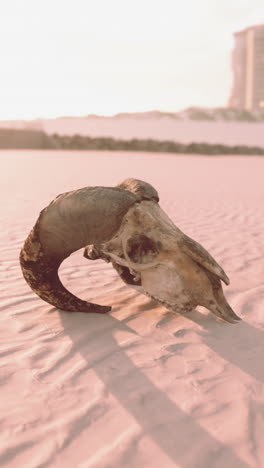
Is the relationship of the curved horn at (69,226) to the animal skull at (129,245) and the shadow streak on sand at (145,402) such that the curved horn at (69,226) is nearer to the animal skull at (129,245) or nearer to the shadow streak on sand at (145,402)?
the animal skull at (129,245)

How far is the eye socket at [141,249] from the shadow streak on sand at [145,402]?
0.58 metres

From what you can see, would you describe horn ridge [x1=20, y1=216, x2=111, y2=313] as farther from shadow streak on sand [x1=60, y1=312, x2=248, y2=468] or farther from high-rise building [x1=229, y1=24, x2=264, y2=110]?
high-rise building [x1=229, y1=24, x2=264, y2=110]

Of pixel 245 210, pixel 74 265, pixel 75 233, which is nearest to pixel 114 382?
pixel 75 233

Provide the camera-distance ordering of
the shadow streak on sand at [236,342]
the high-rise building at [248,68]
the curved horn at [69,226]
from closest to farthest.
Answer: the shadow streak on sand at [236,342] < the curved horn at [69,226] < the high-rise building at [248,68]

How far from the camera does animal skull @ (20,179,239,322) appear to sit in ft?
11.8

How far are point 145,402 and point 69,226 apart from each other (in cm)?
144

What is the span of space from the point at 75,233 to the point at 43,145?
119 ft

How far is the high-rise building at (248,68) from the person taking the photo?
89188mm

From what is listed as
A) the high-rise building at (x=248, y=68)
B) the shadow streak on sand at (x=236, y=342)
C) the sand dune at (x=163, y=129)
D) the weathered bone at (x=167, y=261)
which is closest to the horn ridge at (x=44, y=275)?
the weathered bone at (x=167, y=261)

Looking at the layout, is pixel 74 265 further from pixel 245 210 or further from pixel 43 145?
pixel 43 145

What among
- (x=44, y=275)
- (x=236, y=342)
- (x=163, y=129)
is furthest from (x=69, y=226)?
(x=163, y=129)

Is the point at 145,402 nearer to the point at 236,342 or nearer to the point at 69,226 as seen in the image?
the point at 236,342

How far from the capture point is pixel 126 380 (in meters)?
3.04

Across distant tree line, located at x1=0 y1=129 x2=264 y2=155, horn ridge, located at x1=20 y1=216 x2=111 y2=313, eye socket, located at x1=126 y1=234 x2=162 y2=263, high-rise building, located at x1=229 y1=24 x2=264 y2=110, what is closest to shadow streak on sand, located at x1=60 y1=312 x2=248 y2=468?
horn ridge, located at x1=20 y1=216 x2=111 y2=313
